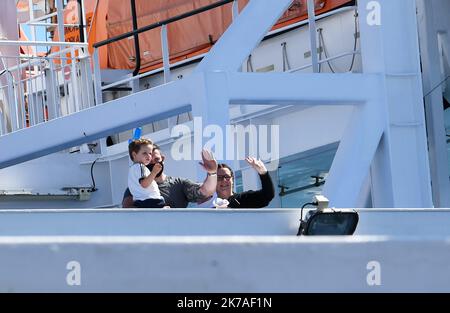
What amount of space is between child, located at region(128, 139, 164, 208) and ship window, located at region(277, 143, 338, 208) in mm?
3076

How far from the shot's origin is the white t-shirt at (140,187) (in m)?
5.23

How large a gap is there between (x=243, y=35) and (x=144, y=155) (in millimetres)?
1530

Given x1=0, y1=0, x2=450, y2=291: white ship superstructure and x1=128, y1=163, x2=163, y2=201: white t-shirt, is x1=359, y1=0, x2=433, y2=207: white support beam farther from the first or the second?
x1=128, y1=163, x2=163, y2=201: white t-shirt

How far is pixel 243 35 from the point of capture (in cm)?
655

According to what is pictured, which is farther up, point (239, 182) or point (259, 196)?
point (239, 182)

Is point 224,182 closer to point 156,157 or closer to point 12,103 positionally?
point 156,157

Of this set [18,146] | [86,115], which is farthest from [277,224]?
[18,146]

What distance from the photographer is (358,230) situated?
139 inches

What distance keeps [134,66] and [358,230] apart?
7.15 metres

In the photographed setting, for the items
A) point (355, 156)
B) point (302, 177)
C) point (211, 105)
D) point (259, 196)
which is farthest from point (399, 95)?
point (302, 177)

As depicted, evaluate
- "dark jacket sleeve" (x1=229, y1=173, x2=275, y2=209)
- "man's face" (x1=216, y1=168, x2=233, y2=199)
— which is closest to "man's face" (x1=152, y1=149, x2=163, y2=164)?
"man's face" (x1=216, y1=168, x2=233, y2=199)

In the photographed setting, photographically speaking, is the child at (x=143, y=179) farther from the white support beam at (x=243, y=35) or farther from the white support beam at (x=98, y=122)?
the white support beam at (x=243, y=35)

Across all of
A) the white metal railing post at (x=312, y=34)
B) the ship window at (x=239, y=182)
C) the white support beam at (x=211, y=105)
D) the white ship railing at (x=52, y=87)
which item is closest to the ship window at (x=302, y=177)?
the ship window at (x=239, y=182)
